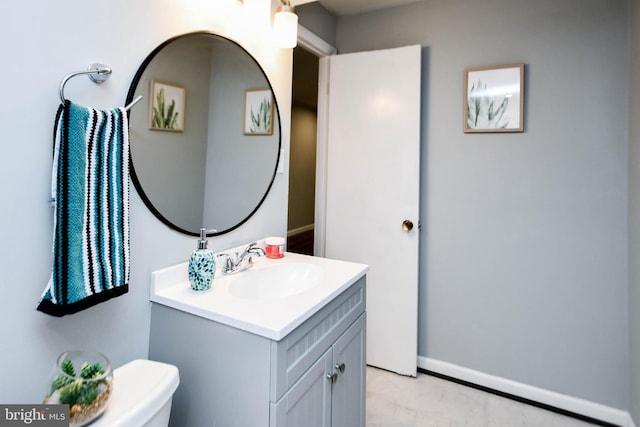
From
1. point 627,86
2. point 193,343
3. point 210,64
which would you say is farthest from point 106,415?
point 627,86

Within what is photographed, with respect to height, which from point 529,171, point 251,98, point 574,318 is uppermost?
point 251,98

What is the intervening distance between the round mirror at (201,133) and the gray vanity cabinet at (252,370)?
406mm

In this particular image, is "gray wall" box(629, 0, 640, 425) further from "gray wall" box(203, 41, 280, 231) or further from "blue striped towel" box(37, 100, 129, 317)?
"blue striped towel" box(37, 100, 129, 317)

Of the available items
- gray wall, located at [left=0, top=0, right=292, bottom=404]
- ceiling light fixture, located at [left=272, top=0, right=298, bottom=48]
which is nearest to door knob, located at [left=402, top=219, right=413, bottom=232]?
ceiling light fixture, located at [left=272, top=0, right=298, bottom=48]

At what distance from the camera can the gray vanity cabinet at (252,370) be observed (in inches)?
37.1

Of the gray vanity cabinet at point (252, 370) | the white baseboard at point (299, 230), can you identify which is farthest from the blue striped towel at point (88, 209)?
the white baseboard at point (299, 230)

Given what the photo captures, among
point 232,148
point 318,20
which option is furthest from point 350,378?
point 318,20

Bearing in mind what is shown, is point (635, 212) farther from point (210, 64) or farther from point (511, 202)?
point (210, 64)

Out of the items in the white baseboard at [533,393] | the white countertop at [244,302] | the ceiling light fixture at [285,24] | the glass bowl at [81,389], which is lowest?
the white baseboard at [533,393]

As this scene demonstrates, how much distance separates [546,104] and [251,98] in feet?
5.12

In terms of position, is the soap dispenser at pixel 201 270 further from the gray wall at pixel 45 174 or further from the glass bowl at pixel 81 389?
the glass bowl at pixel 81 389

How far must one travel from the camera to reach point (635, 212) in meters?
1.62

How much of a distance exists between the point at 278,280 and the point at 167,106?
2.67 ft

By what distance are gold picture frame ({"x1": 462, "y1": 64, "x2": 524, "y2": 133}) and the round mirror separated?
1.17 meters
